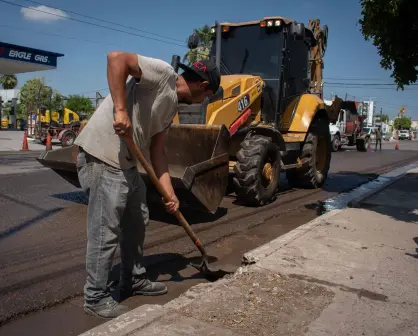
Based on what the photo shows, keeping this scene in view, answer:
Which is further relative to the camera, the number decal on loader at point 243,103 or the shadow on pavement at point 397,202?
the number decal on loader at point 243,103

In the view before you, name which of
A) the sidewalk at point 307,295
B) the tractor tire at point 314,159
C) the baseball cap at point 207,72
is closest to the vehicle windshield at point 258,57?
the tractor tire at point 314,159

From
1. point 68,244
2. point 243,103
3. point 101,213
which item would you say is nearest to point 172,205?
point 101,213

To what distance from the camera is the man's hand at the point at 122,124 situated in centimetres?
258

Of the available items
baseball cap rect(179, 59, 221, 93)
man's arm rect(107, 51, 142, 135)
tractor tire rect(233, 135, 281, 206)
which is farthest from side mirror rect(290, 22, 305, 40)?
man's arm rect(107, 51, 142, 135)

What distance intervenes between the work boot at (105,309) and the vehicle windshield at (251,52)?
5557mm

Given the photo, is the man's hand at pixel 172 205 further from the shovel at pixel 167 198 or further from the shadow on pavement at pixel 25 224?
the shadow on pavement at pixel 25 224

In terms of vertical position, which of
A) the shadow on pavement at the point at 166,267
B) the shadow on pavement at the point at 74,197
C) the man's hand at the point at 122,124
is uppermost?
the man's hand at the point at 122,124

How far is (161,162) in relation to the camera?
3.24 meters

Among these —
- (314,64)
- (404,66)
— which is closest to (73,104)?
(314,64)

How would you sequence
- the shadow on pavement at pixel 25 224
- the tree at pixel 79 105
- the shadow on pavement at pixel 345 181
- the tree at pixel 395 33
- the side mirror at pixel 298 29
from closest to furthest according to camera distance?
the shadow on pavement at pixel 25 224, the tree at pixel 395 33, the side mirror at pixel 298 29, the shadow on pavement at pixel 345 181, the tree at pixel 79 105

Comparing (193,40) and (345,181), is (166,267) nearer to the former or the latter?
(193,40)

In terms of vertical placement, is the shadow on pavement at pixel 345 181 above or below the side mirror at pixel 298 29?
below

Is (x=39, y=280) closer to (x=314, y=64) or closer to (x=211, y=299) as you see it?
(x=211, y=299)

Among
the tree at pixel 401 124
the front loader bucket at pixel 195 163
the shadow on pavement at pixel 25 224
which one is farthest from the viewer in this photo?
the tree at pixel 401 124
